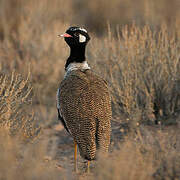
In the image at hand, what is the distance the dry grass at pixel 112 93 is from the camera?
8.68ft

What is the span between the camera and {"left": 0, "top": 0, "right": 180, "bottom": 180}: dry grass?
2.65 meters

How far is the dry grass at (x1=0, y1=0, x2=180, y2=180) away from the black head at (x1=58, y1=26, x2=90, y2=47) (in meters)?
0.55

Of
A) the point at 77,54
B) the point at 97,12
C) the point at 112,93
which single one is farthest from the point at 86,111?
the point at 97,12

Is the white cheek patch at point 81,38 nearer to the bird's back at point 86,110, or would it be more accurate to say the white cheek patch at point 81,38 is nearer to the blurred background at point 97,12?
the bird's back at point 86,110

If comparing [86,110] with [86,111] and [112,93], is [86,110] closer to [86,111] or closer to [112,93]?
[86,111]

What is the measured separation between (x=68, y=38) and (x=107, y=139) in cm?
128

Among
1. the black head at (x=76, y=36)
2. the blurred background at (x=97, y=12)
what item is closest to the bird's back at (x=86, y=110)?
the black head at (x=76, y=36)

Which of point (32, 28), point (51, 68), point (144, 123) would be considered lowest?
point (144, 123)

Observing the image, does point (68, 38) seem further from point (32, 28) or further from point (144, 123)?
point (32, 28)

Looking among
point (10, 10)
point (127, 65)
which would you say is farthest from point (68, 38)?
point (10, 10)

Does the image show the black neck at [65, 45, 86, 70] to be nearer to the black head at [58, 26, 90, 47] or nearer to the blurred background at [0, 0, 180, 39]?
the black head at [58, 26, 90, 47]

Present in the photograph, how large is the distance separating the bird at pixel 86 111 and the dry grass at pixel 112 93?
22 cm

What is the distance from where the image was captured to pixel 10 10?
8.23m

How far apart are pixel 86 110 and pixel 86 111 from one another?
0.4 inches
